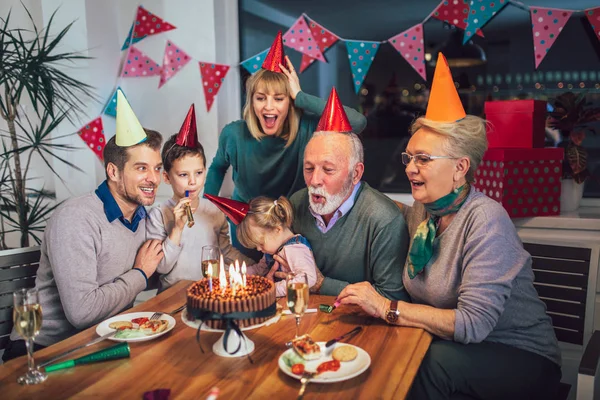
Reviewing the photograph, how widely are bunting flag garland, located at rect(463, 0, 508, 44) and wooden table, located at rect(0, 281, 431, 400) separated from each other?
201 centimetres

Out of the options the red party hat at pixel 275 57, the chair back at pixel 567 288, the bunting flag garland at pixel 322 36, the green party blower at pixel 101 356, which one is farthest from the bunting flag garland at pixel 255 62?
the green party blower at pixel 101 356

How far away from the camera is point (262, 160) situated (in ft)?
9.71

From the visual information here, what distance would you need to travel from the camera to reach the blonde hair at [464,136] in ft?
6.64

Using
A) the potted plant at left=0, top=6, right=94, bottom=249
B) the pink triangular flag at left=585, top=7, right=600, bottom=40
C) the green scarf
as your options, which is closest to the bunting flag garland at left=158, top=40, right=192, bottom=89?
the potted plant at left=0, top=6, right=94, bottom=249

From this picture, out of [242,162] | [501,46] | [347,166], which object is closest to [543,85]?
[501,46]

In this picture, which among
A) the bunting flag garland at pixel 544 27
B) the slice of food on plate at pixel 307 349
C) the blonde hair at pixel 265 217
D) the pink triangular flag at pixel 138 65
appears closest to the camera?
the slice of food on plate at pixel 307 349

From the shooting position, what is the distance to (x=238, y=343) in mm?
1652

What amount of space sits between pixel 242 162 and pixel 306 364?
163 centimetres

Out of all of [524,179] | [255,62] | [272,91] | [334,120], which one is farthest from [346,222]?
[255,62]

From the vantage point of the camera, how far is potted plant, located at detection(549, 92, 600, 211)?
9.59ft

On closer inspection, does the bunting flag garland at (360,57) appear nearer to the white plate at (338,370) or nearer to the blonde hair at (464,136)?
the blonde hair at (464,136)

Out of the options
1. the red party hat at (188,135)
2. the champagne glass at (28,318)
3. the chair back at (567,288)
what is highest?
the red party hat at (188,135)

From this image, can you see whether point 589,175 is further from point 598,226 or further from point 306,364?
point 306,364

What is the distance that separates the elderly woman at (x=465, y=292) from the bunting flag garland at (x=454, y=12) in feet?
4.46
